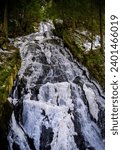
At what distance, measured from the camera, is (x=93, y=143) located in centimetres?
463

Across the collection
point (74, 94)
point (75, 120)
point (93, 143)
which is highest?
point (74, 94)

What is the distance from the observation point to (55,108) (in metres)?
4.84

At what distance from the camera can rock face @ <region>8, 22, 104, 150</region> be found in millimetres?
4547

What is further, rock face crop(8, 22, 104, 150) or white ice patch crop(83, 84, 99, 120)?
white ice patch crop(83, 84, 99, 120)

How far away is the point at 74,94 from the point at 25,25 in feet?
7.99

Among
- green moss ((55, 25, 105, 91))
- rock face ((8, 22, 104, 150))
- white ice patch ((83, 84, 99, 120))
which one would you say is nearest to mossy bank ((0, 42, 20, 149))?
rock face ((8, 22, 104, 150))

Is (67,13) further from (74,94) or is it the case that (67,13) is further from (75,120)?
(75,120)

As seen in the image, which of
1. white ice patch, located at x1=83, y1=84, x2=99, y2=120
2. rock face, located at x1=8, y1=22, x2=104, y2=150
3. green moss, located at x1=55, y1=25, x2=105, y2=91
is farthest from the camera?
green moss, located at x1=55, y1=25, x2=105, y2=91

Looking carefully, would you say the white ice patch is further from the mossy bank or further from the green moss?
the mossy bank

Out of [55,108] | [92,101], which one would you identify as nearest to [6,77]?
[55,108]

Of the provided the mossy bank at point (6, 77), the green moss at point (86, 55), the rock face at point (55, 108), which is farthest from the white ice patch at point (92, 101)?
the mossy bank at point (6, 77)

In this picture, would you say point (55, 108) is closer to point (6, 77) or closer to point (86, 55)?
point (6, 77)

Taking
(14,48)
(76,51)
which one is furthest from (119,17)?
(14,48)

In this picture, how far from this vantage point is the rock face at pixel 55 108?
A: 455 centimetres
